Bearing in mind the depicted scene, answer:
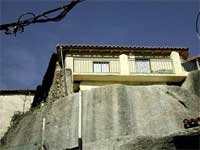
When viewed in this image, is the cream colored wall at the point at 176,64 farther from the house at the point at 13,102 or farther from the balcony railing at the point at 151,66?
the house at the point at 13,102

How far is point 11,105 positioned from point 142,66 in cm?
986

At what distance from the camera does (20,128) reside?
22406 mm

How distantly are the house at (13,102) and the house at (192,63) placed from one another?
37.4 ft

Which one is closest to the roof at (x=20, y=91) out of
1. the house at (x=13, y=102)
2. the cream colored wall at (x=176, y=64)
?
the house at (x=13, y=102)

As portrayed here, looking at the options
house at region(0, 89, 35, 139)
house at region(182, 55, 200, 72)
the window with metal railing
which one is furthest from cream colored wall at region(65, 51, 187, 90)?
house at region(0, 89, 35, 139)

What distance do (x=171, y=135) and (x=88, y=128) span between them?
534 centimetres

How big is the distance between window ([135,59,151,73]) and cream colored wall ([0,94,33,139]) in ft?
27.9

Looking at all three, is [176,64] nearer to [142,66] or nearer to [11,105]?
[142,66]

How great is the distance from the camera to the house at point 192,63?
2692 centimetres

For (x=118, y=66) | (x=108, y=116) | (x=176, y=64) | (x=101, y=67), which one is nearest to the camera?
(x=108, y=116)

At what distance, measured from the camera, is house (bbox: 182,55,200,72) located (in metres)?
26.9

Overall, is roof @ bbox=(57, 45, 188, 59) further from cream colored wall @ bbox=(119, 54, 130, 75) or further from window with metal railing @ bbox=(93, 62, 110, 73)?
cream colored wall @ bbox=(119, 54, 130, 75)

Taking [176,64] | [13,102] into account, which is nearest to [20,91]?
[13,102]

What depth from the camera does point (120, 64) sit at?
25875 mm
